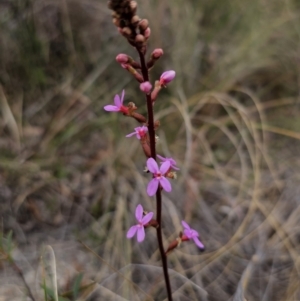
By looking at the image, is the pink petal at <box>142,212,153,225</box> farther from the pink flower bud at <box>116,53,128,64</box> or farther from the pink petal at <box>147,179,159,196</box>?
the pink flower bud at <box>116,53,128,64</box>

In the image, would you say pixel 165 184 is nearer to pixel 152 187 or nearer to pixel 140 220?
pixel 152 187

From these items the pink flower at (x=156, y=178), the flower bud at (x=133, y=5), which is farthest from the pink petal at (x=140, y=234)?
the flower bud at (x=133, y=5)

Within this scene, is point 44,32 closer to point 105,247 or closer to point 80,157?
point 80,157

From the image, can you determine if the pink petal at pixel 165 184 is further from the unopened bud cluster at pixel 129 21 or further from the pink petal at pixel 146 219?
the unopened bud cluster at pixel 129 21

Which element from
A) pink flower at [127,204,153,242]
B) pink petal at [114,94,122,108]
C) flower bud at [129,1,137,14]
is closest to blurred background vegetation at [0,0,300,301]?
pink flower at [127,204,153,242]

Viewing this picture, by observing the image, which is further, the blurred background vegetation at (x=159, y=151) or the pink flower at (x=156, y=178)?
the blurred background vegetation at (x=159, y=151)

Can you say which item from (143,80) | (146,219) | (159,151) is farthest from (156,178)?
(159,151)
